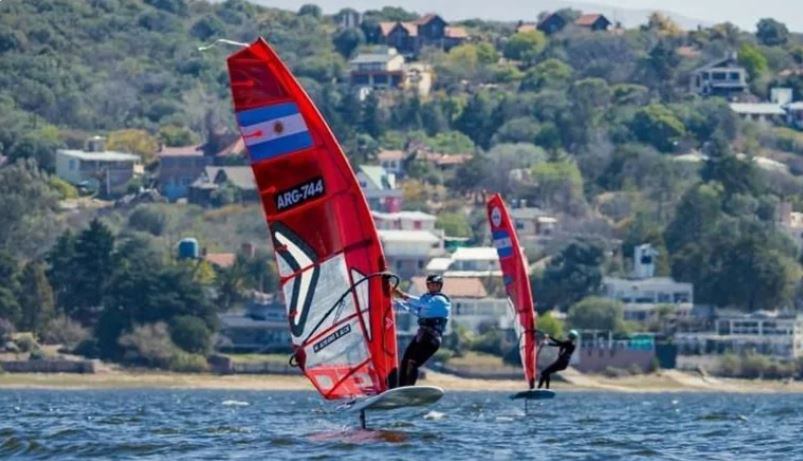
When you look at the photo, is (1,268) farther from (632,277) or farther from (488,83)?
(488,83)

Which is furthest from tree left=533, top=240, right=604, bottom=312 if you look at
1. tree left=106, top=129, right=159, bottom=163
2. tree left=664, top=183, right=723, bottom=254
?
tree left=106, top=129, right=159, bottom=163

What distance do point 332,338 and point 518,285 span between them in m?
18.6

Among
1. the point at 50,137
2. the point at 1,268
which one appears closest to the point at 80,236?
the point at 1,268

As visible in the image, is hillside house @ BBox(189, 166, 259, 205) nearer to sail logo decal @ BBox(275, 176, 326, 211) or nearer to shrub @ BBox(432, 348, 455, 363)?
shrub @ BBox(432, 348, 455, 363)

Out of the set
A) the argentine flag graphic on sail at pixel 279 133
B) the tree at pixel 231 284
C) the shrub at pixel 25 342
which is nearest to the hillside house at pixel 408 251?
the tree at pixel 231 284

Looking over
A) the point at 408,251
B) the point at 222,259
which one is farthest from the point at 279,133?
the point at 408,251

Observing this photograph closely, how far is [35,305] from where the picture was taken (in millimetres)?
102812

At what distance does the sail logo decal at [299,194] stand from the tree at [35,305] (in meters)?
71.5

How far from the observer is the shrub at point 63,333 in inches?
4028

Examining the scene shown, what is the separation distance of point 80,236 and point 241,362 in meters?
9.36

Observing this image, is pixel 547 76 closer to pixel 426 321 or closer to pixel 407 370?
pixel 407 370

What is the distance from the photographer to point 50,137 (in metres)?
161

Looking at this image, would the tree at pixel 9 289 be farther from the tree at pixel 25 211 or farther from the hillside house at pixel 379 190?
the hillside house at pixel 379 190

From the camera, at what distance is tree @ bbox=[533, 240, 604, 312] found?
379 feet
